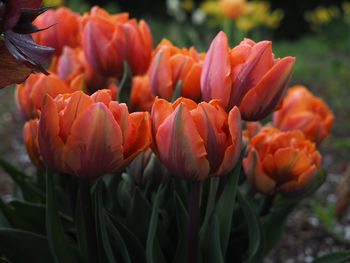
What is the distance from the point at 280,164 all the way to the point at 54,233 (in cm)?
39

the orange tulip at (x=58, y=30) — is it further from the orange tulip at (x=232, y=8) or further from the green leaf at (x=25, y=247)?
the orange tulip at (x=232, y=8)

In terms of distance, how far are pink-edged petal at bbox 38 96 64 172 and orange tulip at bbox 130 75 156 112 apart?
308 mm

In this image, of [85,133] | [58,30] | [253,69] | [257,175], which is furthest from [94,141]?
[58,30]

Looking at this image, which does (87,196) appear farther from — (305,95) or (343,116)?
(343,116)

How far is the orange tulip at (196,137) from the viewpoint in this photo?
48 centimetres

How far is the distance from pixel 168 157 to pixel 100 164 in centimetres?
8

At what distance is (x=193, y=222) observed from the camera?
57 cm

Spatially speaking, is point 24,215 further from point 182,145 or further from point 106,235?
point 182,145

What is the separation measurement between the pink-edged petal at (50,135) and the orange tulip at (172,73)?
228 mm

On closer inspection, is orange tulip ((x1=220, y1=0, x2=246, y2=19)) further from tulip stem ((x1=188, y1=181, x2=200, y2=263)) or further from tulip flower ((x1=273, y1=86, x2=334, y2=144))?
tulip stem ((x1=188, y1=181, x2=200, y2=263))

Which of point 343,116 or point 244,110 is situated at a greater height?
point 244,110

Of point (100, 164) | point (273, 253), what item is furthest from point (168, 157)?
point (273, 253)

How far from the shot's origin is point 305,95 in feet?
3.01

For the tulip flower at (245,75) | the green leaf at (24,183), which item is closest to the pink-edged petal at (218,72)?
the tulip flower at (245,75)
